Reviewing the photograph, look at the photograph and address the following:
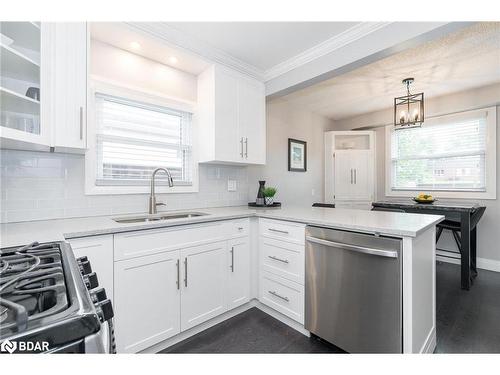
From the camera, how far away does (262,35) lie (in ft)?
6.94

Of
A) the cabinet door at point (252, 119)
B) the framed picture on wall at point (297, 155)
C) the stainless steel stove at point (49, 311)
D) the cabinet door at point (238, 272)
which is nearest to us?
the stainless steel stove at point (49, 311)

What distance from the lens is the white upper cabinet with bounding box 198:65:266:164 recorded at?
241cm

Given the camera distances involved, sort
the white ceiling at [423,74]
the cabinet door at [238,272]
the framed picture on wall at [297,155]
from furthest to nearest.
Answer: the framed picture on wall at [297,155] → the white ceiling at [423,74] → the cabinet door at [238,272]

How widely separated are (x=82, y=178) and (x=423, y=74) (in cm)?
385

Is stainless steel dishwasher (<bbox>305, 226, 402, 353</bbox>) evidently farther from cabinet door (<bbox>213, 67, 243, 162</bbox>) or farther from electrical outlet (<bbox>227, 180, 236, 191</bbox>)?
electrical outlet (<bbox>227, 180, 236, 191</bbox>)

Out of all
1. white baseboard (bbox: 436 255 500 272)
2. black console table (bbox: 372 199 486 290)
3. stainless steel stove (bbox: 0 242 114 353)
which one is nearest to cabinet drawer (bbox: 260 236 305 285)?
stainless steel stove (bbox: 0 242 114 353)

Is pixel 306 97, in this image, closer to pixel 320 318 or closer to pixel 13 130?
pixel 320 318

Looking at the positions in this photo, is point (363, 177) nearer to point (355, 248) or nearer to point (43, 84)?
point (355, 248)

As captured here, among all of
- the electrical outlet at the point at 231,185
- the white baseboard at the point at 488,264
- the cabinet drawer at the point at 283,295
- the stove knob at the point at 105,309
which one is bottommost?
the white baseboard at the point at 488,264

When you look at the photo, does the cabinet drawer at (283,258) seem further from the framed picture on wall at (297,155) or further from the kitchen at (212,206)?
the framed picture on wall at (297,155)

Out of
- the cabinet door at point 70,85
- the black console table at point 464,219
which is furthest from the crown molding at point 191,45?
the black console table at point 464,219

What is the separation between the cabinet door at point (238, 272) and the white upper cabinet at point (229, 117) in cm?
89

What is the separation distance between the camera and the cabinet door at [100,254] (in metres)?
1.34

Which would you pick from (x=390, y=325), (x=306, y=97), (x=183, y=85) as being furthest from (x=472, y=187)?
(x=183, y=85)
